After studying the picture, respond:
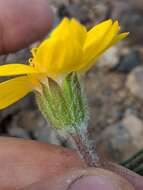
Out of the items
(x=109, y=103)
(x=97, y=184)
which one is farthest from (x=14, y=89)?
(x=109, y=103)

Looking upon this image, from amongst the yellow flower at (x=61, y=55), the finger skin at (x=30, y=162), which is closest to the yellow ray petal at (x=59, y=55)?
the yellow flower at (x=61, y=55)

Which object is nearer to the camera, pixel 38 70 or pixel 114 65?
pixel 38 70

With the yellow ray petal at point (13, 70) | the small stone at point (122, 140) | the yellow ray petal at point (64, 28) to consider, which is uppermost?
the yellow ray petal at point (64, 28)

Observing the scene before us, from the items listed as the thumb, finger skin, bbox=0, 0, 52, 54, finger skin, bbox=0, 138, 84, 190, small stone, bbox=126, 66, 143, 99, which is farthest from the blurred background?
the thumb

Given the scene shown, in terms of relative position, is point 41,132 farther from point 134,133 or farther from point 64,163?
point 64,163

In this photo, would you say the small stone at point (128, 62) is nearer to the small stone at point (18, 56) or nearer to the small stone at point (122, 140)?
the small stone at point (122, 140)

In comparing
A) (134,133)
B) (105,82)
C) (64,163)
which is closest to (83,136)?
(64,163)
